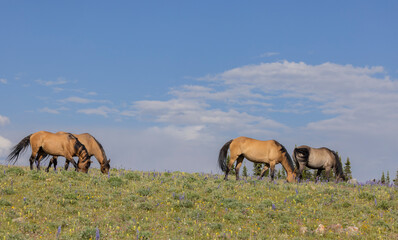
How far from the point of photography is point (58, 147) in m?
20.5

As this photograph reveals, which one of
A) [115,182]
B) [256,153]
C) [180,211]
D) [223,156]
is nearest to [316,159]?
[256,153]

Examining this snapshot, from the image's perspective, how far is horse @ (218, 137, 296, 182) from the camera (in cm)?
2050

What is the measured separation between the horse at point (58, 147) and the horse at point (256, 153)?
8139 mm

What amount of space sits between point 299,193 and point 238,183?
10.5ft

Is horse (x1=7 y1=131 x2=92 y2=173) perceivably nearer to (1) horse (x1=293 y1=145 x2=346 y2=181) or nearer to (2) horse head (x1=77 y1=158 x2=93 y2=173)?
(2) horse head (x1=77 y1=158 x2=93 y2=173)

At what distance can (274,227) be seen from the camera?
11578 mm

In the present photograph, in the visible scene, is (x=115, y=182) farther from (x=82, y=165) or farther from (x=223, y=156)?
(x=223, y=156)

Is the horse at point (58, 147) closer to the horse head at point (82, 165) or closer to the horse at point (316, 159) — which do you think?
the horse head at point (82, 165)

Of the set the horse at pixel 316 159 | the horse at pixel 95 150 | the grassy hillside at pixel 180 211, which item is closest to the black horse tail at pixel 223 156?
the grassy hillside at pixel 180 211

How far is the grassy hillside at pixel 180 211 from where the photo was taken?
10656 millimetres

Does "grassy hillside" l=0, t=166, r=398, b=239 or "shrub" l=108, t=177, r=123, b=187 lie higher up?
"shrub" l=108, t=177, r=123, b=187

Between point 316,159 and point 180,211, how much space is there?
15.5 m

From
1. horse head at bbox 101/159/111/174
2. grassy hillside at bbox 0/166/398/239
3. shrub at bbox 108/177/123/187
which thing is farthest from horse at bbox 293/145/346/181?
shrub at bbox 108/177/123/187

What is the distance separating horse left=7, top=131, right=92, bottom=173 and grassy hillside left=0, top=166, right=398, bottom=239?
3550mm
